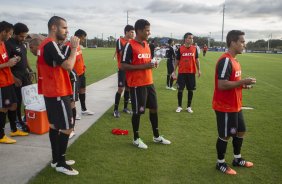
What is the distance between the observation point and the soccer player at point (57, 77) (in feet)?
12.0

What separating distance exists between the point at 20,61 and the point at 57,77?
2403 mm

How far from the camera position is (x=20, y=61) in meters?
5.83

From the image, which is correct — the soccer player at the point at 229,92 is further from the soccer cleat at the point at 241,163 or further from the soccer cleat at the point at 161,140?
the soccer cleat at the point at 161,140

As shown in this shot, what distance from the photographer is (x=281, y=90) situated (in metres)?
12.4

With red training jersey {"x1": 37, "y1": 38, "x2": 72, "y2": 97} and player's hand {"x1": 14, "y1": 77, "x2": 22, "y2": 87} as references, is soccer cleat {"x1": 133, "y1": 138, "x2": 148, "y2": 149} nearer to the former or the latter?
red training jersey {"x1": 37, "y1": 38, "x2": 72, "y2": 97}

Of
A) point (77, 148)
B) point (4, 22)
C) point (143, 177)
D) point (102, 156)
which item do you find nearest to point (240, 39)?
point (143, 177)

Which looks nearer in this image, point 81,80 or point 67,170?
point 67,170

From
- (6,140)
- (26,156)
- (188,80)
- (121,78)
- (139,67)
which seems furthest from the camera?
(188,80)

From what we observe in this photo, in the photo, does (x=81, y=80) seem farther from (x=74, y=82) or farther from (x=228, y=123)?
(x=228, y=123)

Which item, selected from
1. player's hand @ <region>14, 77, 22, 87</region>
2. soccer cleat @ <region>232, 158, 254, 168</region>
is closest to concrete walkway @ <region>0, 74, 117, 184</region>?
player's hand @ <region>14, 77, 22, 87</region>

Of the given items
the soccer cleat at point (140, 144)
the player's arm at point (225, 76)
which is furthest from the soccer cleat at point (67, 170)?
the player's arm at point (225, 76)

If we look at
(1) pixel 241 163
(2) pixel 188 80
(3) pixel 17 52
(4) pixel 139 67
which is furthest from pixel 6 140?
(2) pixel 188 80

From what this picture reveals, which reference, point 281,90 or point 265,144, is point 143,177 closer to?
point 265,144

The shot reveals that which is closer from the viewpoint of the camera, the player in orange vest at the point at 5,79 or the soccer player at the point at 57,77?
the soccer player at the point at 57,77
